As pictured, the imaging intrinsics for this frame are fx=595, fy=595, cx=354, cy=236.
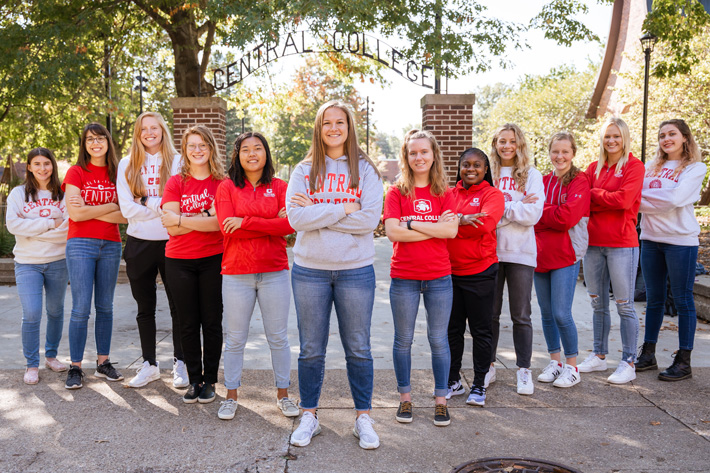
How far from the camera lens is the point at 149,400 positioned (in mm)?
4406

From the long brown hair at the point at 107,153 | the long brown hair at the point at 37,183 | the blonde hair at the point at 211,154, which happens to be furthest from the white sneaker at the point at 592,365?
the long brown hair at the point at 37,183

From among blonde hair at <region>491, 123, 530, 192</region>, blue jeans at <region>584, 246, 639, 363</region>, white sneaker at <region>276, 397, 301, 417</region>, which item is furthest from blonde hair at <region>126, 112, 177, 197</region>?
blue jeans at <region>584, 246, 639, 363</region>

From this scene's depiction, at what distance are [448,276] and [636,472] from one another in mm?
1558

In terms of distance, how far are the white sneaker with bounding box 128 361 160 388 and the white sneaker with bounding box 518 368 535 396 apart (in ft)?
9.47

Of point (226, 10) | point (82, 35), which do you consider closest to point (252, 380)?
point (226, 10)

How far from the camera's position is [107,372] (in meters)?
4.82

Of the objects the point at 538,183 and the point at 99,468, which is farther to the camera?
the point at 538,183

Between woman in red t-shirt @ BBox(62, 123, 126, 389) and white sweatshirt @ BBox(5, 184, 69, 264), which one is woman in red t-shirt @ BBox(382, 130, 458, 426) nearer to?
woman in red t-shirt @ BBox(62, 123, 126, 389)

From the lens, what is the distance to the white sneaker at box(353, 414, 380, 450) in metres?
3.59

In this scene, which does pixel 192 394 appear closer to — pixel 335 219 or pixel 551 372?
pixel 335 219

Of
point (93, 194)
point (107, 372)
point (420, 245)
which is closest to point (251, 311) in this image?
point (420, 245)

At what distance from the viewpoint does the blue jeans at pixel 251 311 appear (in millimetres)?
4039

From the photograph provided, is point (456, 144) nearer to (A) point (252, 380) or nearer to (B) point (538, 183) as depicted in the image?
(B) point (538, 183)

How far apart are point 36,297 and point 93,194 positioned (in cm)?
98
